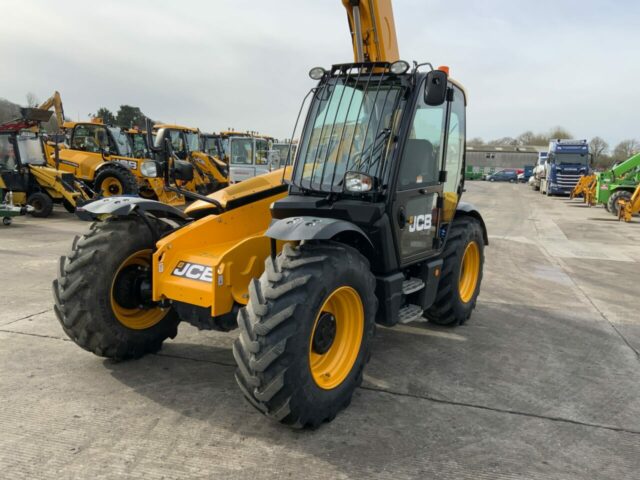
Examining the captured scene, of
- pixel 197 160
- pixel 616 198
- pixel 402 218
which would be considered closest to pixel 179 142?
pixel 197 160

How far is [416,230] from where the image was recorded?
4203mm

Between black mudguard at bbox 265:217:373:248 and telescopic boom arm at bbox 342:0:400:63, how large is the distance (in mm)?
2134

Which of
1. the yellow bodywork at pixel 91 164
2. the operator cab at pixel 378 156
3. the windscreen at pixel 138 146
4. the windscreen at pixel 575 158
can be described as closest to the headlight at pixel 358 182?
the operator cab at pixel 378 156

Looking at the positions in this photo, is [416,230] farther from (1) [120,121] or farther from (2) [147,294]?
(1) [120,121]

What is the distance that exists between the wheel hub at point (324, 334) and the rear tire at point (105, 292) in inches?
62.2

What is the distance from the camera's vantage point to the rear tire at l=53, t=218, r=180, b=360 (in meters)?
3.68

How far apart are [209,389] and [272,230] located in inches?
53.5

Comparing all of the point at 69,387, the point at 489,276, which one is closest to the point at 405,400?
the point at 69,387

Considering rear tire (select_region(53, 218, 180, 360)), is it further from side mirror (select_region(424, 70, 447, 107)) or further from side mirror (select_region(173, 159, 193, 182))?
side mirror (select_region(424, 70, 447, 107))

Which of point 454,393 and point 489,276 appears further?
point 489,276

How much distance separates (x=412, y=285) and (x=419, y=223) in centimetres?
53

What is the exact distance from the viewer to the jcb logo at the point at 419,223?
4102mm

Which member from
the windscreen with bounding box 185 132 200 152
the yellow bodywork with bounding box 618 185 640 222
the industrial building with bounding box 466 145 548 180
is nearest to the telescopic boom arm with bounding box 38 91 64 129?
the windscreen with bounding box 185 132 200 152

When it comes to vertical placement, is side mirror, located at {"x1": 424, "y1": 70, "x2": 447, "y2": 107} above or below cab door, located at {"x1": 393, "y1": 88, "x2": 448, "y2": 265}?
above
